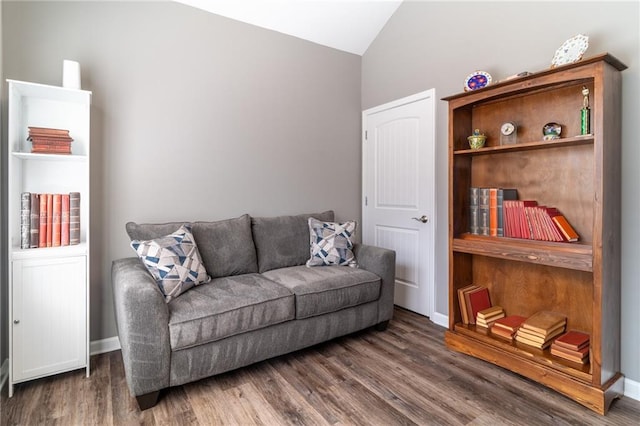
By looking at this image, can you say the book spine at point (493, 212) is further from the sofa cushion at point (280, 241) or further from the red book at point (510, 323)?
the sofa cushion at point (280, 241)

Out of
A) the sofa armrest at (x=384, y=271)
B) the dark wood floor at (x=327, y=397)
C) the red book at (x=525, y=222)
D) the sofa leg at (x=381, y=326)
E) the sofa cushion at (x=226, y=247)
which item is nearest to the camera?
the dark wood floor at (x=327, y=397)

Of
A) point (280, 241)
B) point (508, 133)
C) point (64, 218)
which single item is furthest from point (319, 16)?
point (64, 218)

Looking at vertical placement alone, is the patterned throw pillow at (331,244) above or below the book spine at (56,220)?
below

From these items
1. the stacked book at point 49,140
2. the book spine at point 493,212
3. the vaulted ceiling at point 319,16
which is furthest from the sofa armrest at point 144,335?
the vaulted ceiling at point 319,16

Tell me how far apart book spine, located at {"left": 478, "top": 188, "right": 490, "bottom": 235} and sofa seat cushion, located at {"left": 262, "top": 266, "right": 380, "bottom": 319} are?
2.78 feet

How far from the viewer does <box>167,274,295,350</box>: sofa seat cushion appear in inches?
75.0

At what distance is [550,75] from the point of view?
1.97m

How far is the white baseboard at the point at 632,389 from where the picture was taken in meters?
1.94

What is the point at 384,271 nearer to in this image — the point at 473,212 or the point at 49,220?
the point at 473,212

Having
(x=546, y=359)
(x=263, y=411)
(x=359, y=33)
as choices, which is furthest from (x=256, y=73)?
(x=546, y=359)

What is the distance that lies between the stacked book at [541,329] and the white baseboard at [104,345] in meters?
2.77

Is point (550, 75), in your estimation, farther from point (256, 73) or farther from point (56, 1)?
point (56, 1)

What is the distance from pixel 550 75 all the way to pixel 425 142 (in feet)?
3.92

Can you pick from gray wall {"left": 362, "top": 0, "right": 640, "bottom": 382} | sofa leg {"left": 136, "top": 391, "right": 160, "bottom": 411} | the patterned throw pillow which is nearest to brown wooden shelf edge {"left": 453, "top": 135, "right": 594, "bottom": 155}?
gray wall {"left": 362, "top": 0, "right": 640, "bottom": 382}
